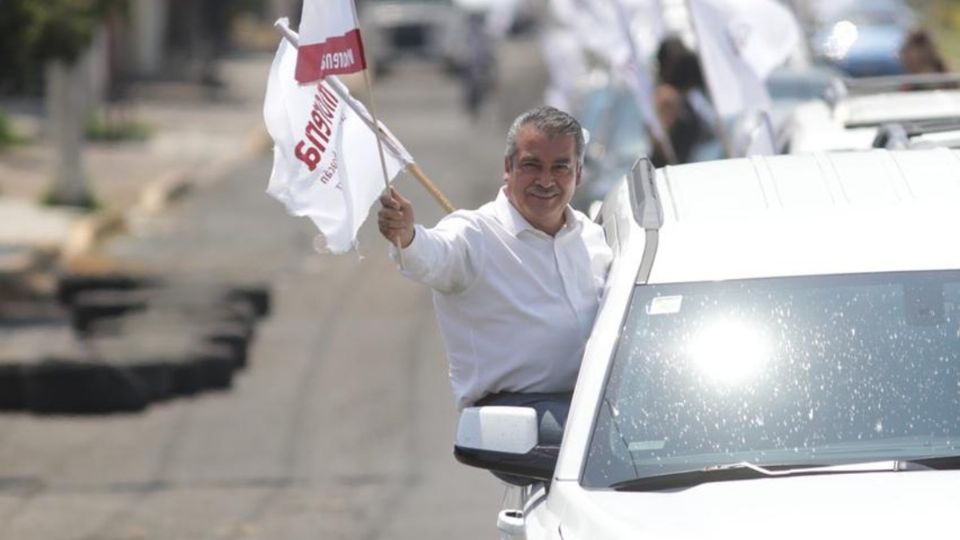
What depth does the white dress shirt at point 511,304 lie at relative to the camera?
604 centimetres

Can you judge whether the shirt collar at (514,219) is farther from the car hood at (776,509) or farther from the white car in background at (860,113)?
the white car in background at (860,113)

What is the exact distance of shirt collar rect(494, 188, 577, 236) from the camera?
616cm

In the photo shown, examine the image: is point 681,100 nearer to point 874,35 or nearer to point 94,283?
point 94,283

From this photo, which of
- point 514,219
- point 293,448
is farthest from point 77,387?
point 514,219

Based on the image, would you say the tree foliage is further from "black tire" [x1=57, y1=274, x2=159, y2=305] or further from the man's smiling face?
the man's smiling face

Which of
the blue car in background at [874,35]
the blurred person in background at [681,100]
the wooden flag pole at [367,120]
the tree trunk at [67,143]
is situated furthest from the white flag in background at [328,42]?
the tree trunk at [67,143]

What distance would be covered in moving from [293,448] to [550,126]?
22.4ft

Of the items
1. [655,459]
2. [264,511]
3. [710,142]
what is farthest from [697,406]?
[710,142]

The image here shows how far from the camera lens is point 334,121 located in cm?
648

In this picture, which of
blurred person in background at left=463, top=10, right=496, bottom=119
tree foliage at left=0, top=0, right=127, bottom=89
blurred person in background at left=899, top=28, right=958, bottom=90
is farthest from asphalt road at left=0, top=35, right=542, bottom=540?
blurred person in background at left=463, top=10, right=496, bottom=119

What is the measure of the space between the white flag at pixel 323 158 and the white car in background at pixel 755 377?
33.4 inches

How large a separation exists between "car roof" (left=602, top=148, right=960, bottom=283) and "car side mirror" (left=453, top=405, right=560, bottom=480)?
560mm

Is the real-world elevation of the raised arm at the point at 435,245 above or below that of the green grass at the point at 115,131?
below

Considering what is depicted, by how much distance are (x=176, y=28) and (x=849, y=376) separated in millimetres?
50960
